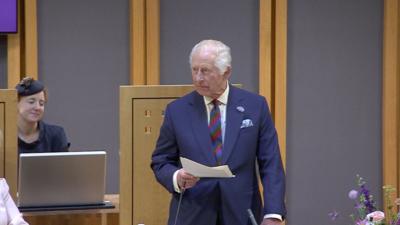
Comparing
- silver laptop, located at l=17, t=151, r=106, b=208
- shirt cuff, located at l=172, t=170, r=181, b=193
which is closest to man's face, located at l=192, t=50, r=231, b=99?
shirt cuff, located at l=172, t=170, r=181, b=193

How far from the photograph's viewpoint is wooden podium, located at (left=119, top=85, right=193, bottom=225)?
12.0 feet

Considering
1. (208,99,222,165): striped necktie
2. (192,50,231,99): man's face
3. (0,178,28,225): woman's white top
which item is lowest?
(0,178,28,225): woman's white top

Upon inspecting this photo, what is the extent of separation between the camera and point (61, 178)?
3.65 meters

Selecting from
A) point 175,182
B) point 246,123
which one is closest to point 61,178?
point 175,182

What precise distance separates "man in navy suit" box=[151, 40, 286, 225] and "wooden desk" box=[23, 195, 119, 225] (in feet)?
2.37

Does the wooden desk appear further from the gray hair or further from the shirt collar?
the gray hair

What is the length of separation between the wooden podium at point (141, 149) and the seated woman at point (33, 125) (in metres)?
0.76

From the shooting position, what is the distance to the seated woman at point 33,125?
13.8 feet

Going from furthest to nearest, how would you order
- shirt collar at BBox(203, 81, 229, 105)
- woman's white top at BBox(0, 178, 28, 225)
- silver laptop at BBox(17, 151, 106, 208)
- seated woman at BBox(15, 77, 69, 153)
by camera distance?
1. seated woman at BBox(15, 77, 69, 153)
2. silver laptop at BBox(17, 151, 106, 208)
3. woman's white top at BBox(0, 178, 28, 225)
4. shirt collar at BBox(203, 81, 229, 105)

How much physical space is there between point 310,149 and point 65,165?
2659 millimetres

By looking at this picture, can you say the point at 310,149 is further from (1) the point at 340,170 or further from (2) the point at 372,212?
(2) the point at 372,212

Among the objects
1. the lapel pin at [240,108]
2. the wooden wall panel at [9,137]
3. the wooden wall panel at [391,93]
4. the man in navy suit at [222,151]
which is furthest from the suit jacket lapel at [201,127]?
the wooden wall panel at [391,93]

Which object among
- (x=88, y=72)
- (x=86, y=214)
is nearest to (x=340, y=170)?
(x=88, y=72)

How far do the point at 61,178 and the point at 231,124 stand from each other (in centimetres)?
105
